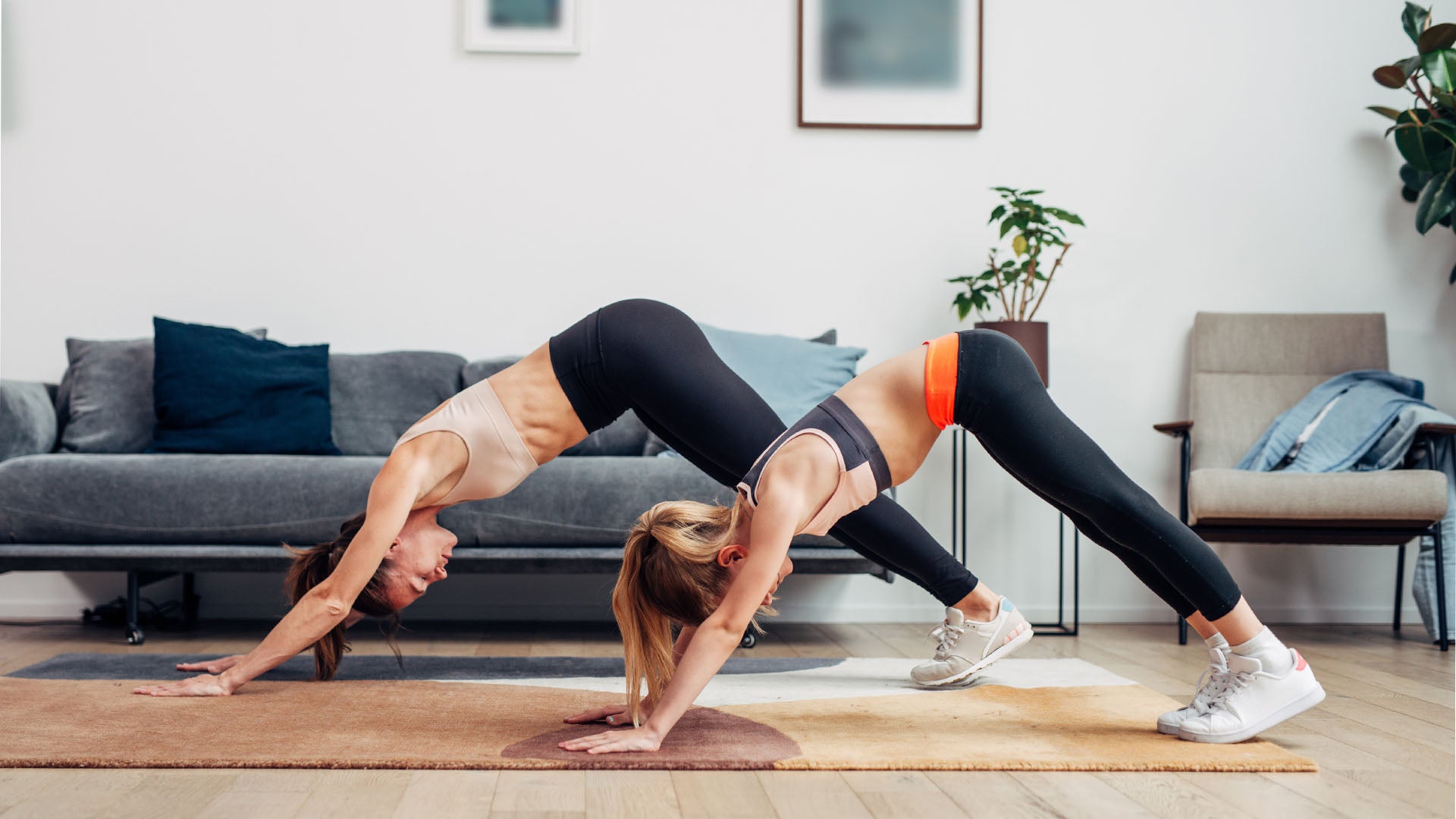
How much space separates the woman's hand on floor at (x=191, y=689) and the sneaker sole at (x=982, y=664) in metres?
1.42

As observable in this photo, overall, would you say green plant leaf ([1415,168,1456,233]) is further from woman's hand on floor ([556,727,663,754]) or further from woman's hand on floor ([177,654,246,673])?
woman's hand on floor ([177,654,246,673])

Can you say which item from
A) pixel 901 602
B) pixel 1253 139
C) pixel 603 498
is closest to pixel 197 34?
pixel 603 498

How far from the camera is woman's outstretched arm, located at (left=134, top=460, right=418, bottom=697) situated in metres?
1.97

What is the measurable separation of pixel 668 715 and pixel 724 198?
2.42m

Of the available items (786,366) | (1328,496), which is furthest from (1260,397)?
(786,366)

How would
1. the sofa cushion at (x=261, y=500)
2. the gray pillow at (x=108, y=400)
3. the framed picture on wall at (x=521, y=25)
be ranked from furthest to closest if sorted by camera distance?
the framed picture on wall at (x=521, y=25) → the gray pillow at (x=108, y=400) → the sofa cushion at (x=261, y=500)

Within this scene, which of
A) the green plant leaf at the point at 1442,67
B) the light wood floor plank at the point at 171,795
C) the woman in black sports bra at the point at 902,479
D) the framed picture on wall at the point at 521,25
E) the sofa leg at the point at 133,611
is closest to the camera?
the light wood floor plank at the point at 171,795

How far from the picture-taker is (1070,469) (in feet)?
5.74

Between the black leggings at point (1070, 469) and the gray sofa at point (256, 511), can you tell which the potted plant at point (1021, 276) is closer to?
the gray sofa at point (256, 511)

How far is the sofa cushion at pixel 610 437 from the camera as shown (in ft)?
11.1

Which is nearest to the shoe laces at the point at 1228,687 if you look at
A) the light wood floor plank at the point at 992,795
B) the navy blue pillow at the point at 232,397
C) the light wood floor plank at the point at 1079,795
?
the light wood floor plank at the point at 1079,795

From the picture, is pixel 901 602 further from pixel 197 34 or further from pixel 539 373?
pixel 197 34

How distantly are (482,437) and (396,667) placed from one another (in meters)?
0.82

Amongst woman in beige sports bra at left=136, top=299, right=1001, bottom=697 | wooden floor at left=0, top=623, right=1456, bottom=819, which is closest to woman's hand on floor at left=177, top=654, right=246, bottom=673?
woman in beige sports bra at left=136, top=299, right=1001, bottom=697
